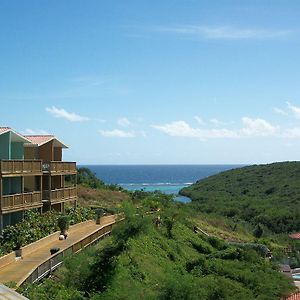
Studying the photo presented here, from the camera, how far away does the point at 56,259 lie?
851 inches

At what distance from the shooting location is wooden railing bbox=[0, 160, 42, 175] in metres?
26.2

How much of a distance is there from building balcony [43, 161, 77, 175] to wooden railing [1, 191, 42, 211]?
7.95ft

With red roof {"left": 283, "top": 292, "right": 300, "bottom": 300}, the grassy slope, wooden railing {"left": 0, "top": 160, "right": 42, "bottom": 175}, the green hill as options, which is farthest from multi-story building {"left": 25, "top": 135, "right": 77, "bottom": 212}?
the green hill

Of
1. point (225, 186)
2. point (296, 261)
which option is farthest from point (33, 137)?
point (225, 186)

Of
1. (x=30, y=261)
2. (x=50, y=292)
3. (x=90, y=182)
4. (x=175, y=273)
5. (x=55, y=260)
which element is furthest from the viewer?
(x=90, y=182)

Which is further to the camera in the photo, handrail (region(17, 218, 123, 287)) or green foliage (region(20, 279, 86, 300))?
handrail (region(17, 218, 123, 287))

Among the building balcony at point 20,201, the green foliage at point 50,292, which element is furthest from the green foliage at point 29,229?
the green foliage at point 50,292

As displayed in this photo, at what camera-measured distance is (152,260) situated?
2800 cm

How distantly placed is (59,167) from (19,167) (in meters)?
6.33

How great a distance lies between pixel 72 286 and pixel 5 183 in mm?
10765

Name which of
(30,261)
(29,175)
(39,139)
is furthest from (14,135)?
(30,261)

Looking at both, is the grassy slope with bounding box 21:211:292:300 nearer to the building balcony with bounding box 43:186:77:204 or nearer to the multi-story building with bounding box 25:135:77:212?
the building balcony with bounding box 43:186:77:204

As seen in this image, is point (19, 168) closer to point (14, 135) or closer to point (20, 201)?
point (20, 201)

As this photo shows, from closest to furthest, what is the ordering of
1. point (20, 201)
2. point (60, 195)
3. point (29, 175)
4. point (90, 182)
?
point (20, 201)
point (29, 175)
point (60, 195)
point (90, 182)
